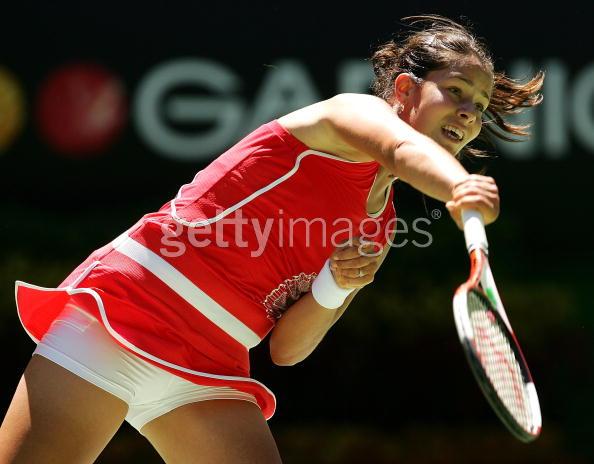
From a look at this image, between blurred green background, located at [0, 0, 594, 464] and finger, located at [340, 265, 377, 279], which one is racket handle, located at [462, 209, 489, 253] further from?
blurred green background, located at [0, 0, 594, 464]

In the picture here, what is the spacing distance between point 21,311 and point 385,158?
1.15 meters

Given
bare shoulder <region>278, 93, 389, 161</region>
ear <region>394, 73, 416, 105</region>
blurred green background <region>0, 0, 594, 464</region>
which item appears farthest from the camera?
blurred green background <region>0, 0, 594, 464</region>

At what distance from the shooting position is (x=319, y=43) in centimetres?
564

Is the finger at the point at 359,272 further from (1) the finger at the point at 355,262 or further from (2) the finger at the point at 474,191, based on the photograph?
(2) the finger at the point at 474,191

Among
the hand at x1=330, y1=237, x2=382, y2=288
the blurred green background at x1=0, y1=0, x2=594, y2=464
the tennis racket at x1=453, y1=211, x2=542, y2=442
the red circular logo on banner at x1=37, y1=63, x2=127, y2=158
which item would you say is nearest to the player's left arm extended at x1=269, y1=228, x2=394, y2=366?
the hand at x1=330, y1=237, x2=382, y2=288

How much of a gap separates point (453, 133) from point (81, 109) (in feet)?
10.8

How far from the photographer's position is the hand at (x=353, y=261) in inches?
111

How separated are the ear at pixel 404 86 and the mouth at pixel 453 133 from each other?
0.62ft

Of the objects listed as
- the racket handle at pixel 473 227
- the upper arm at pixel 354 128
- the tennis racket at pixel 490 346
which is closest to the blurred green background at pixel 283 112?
the upper arm at pixel 354 128

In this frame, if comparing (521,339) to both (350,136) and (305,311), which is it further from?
(350,136)

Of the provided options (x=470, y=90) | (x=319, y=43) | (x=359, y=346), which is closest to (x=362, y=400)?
(x=359, y=346)

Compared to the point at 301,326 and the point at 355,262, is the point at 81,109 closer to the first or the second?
the point at 301,326

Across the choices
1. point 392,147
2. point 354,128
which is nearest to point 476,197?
point 392,147

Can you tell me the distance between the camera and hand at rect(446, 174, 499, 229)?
2.08 metres
